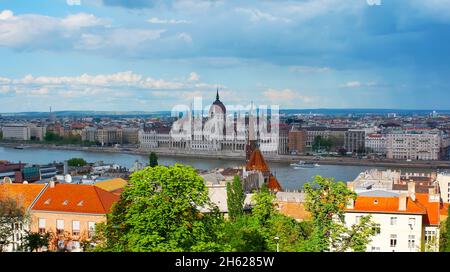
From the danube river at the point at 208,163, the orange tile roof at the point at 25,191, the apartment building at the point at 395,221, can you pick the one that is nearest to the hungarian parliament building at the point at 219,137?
the danube river at the point at 208,163

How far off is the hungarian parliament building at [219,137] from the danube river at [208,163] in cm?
41

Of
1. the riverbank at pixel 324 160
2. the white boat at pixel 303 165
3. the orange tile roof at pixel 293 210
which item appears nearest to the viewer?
the orange tile roof at pixel 293 210

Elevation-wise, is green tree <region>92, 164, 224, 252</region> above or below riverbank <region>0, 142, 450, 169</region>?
above

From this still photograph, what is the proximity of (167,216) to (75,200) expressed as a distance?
3.16 metres

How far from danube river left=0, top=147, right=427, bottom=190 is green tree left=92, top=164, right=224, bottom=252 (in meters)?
8.66

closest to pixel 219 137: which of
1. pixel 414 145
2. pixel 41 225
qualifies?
pixel 414 145

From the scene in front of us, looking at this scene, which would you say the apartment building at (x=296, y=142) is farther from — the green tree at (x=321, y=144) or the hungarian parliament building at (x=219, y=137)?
the green tree at (x=321, y=144)

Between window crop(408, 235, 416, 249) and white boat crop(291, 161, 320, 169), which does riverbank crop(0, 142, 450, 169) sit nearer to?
white boat crop(291, 161, 320, 169)

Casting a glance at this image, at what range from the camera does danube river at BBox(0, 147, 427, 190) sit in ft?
42.7

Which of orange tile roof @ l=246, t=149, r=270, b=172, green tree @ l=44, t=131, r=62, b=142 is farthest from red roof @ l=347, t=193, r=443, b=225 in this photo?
green tree @ l=44, t=131, r=62, b=142

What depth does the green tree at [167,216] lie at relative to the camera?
5.75ft

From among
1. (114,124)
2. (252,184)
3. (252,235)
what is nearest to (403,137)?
(114,124)
